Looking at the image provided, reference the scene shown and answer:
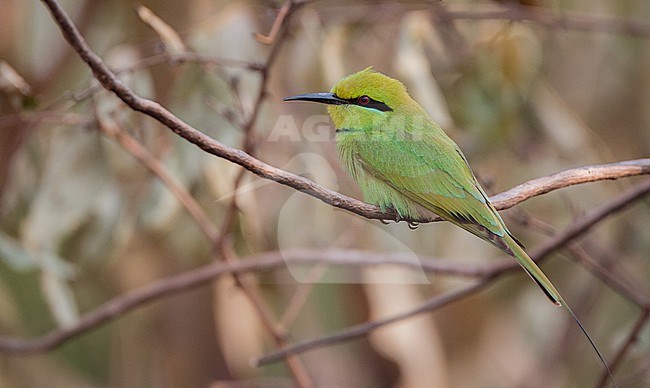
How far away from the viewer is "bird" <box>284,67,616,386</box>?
74.9 inches

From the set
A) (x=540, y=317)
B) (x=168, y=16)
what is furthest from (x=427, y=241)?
(x=168, y=16)

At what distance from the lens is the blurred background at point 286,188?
2449mm

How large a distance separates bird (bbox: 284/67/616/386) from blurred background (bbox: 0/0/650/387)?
0.61 ft

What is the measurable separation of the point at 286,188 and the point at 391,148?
116 centimetres

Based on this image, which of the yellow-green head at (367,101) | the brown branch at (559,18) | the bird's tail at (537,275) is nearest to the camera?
the bird's tail at (537,275)

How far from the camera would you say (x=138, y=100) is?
1306 millimetres

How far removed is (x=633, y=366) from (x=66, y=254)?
2.00 m

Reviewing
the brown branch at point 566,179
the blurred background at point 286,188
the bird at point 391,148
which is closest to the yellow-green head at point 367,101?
the bird at point 391,148

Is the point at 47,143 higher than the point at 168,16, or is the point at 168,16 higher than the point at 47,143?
the point at 168,16

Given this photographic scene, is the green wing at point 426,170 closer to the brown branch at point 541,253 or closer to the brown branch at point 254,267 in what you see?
the brown branch at point 541,253

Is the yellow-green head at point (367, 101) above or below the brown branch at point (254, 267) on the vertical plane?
above

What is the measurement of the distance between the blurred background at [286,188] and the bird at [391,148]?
19 cm

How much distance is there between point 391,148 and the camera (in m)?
1.98

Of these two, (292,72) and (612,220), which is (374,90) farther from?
(612,220)
